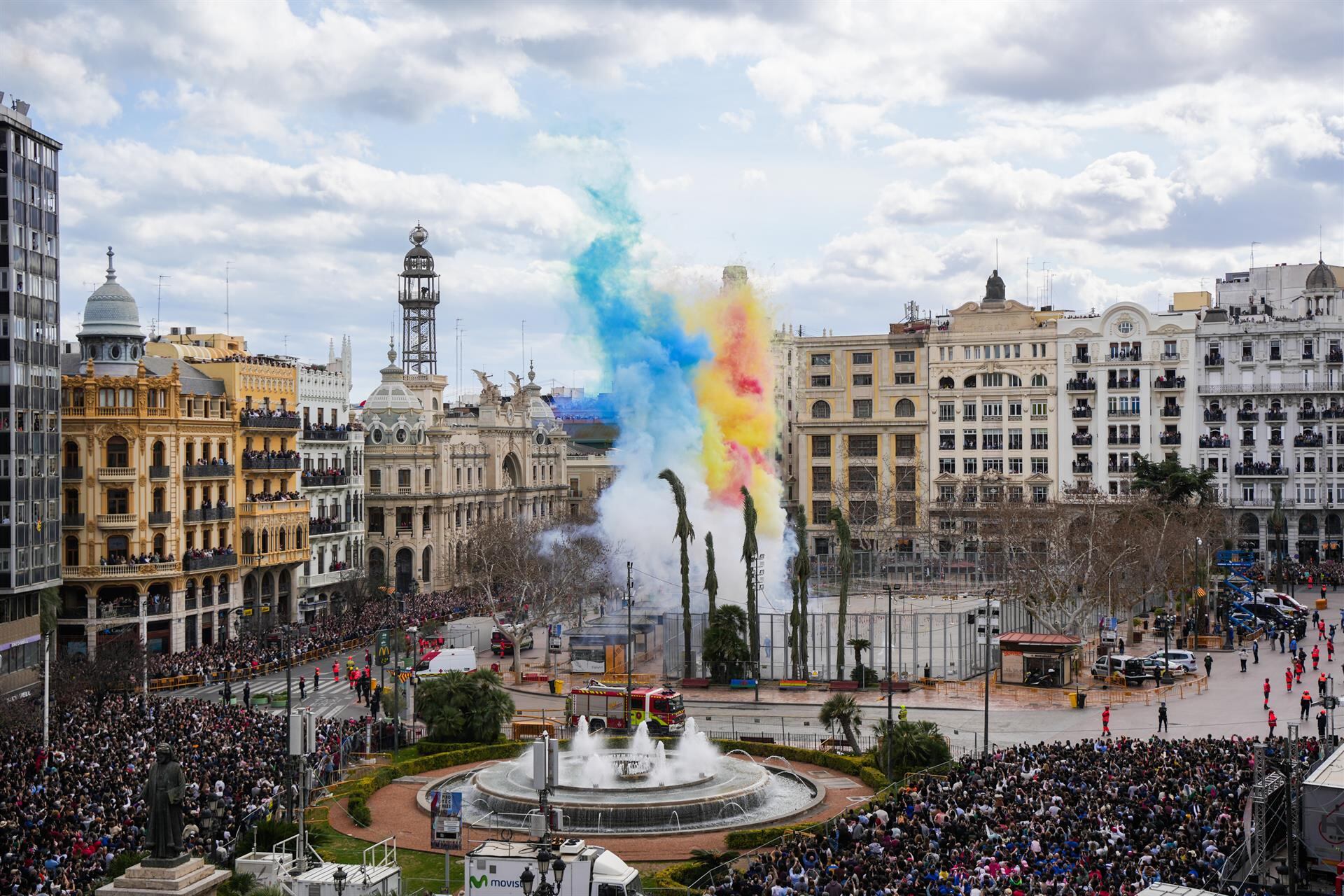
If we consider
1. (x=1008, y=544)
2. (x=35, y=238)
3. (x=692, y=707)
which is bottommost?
(x=692, y=707)

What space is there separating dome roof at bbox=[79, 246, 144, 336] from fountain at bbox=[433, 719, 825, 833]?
38461 mm

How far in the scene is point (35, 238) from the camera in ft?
205

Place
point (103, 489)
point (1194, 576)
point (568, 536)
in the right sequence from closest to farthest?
point (103, 489)
point (1194, 576)
point (568, 536)

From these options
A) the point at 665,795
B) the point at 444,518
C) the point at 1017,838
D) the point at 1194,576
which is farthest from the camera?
the point at 444,518

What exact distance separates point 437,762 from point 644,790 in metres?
8.98

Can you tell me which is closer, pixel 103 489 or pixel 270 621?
pixel 103 489

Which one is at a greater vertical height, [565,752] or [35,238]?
[35,238]

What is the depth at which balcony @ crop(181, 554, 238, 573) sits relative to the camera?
240ft

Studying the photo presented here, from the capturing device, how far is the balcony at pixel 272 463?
3159 inches

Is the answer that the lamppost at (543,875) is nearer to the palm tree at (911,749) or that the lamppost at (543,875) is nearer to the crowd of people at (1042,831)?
the crowd of people at (1042,831)

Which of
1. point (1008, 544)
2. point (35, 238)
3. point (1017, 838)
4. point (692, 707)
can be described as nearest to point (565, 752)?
point (692, 707)

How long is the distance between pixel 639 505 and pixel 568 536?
6.45 meters

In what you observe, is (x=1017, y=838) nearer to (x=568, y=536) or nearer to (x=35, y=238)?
(x=35, y=238)

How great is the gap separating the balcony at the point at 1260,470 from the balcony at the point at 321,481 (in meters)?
62.4
